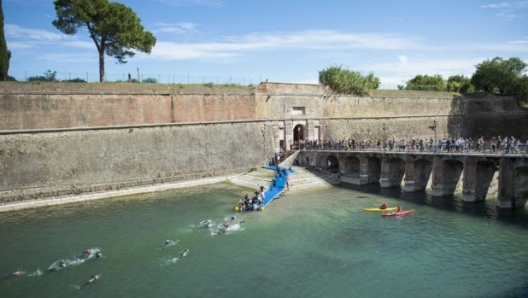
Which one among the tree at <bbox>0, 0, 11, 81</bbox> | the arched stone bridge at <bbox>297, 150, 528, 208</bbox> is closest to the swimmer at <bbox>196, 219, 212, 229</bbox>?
the arched stone bridge at <bbox>297, 150, 528, 208</bbox>

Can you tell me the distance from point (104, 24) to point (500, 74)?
50.9 metres

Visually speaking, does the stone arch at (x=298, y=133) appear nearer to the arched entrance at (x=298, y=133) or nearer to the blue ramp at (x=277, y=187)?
the arched entrance at (x=298, y=133)

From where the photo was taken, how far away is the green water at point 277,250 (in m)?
14.6

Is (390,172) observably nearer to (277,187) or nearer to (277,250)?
(277,187)

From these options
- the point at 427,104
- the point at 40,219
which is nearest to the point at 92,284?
the point at 40,219

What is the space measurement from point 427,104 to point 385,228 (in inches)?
1357

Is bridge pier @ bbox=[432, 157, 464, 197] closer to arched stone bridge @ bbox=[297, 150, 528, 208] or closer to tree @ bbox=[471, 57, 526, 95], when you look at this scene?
arched stone bridge @ bbox=[297, 150, 528, 208]

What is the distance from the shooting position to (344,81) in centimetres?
4406

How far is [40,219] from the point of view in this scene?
917 inches

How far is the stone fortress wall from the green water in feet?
12.5

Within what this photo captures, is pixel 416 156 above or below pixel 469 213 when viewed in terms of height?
above

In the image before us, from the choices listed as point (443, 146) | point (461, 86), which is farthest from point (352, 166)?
point (461, 86)

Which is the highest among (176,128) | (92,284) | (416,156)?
(176,128)

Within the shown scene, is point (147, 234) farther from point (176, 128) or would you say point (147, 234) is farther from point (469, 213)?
point (469, 213)
